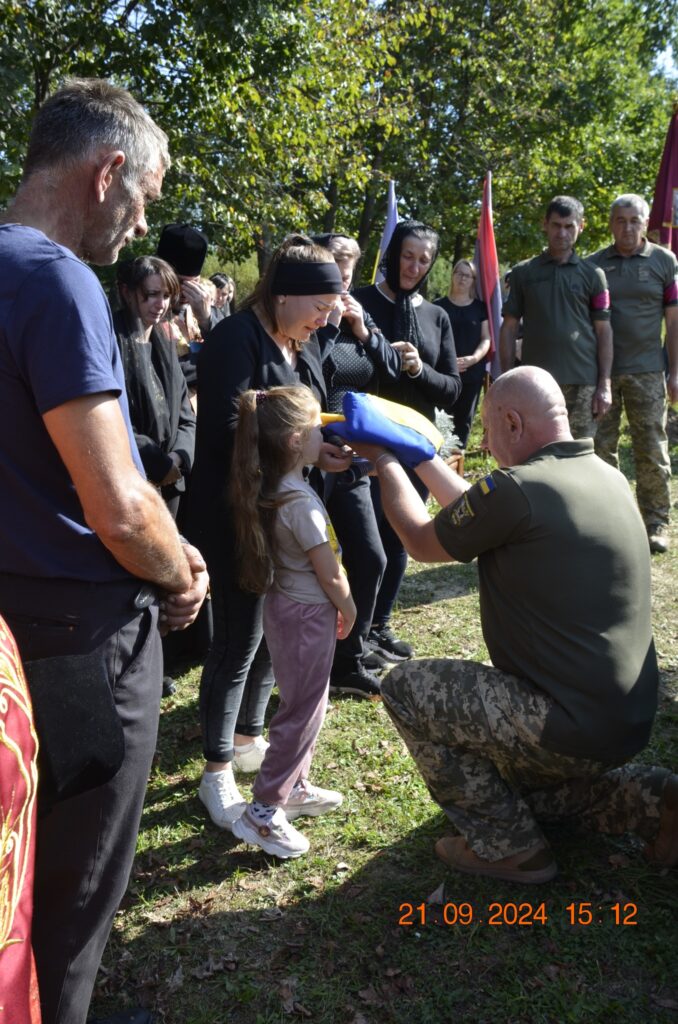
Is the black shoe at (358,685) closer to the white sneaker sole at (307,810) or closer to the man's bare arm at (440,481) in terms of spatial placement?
the white sneaker sole at (307,810)

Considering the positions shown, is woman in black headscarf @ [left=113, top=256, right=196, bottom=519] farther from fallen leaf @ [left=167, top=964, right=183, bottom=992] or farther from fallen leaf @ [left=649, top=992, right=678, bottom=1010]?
fallen leaf @ [left=649, top=992, right=678, bottom=1010]

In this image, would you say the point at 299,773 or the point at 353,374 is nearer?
the point at 299,773

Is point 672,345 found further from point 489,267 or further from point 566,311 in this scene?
point 489,267

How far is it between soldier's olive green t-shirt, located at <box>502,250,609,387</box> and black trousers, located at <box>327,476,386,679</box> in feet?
8.36

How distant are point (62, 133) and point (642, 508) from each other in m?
5.53

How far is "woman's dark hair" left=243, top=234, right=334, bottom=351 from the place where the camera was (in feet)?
10.2

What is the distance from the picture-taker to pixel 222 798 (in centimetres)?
319

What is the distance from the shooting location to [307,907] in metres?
2.76

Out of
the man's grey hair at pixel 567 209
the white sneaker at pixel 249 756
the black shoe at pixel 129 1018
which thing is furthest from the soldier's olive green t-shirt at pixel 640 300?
the black shoe at pixel 129 1018

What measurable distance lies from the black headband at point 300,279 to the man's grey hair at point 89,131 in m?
1.27

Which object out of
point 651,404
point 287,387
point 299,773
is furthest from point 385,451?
point 651,404

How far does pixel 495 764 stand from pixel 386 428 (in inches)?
46.3

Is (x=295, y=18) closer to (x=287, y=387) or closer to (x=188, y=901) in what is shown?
(x=287, y=387)

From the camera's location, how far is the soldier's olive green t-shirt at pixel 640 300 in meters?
6.16
